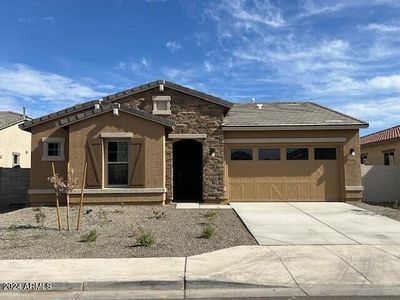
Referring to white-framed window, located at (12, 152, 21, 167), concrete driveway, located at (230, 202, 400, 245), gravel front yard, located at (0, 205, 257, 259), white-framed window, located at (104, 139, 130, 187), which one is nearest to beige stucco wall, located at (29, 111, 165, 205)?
white-framed window, located at (104, 139, 130, 187)

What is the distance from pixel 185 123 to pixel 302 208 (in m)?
5.93

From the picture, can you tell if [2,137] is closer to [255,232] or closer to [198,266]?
[255,232]

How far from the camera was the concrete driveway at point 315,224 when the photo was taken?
36.2 feet

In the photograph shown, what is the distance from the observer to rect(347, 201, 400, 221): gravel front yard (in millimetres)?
15344

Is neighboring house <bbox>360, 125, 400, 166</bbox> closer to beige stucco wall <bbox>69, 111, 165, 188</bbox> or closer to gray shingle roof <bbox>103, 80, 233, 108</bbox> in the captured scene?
gray shingle roof <bbox>103, 80, 233, 108</bbox>

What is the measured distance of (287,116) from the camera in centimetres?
2067

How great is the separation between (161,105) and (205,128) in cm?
214

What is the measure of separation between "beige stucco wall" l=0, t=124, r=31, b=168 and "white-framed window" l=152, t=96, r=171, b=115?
14322 millimetres

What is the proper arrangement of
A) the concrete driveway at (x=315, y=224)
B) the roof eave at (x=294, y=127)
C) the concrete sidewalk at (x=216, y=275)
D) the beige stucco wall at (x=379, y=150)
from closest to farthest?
the concrete sidewalk at (x=216, y=275)
the concrete driveway at (x=315, y=224)
the roof eave at (x=294, y=127)
the beige stucco wall at (x=379, y=150)

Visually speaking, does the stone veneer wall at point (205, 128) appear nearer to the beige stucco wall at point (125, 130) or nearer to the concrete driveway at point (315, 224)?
the concrete driveway at point (315, 224)

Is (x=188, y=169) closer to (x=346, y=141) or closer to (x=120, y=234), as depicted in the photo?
(x=346, y=141)

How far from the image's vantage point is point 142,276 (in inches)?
303

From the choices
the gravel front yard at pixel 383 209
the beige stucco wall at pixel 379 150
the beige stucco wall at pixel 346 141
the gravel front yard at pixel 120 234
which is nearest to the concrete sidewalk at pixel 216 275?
the gravel front yard at pixel 120 234

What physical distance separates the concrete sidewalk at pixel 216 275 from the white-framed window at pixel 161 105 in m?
10.4
